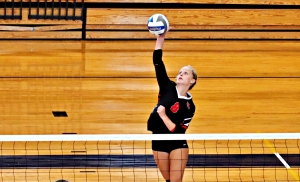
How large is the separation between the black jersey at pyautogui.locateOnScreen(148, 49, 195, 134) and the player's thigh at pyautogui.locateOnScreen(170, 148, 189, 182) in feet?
0.77

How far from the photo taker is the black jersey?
7.62 m

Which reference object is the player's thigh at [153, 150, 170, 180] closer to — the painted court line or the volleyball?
the volleyball

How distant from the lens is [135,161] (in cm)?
991

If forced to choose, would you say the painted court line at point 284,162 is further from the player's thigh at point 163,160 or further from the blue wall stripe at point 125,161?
the player's thigh at point 163,160

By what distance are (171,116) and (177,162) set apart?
0.48m

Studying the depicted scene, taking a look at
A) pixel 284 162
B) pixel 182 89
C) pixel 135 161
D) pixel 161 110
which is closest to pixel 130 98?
pixel 135 161

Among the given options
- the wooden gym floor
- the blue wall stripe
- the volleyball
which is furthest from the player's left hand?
the blue wall stripe

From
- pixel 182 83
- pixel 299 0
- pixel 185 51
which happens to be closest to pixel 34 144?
pixel 182 83

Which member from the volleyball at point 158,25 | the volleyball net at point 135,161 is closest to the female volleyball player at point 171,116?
the volleyball at point 158,25

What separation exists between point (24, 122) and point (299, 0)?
908 centimetres

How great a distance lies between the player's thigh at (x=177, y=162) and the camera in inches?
298

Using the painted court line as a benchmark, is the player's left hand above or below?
above

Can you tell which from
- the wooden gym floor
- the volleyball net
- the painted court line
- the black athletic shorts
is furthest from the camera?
the wooden gym floor

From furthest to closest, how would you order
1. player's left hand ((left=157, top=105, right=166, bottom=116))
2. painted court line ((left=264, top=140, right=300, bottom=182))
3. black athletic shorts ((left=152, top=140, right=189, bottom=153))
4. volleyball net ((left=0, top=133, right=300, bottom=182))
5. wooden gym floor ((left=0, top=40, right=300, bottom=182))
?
wooden gym floor ((left=0, top=40, right=300, bottom=182)) → painted court line ((left=264, top=140, right=300, bottom=182)) → volleyball net ((left=0, top=133, right=300, bottom=182)) → black athletic shorts ((left=152, top=140, right=189, bottom=153)) → player's left hand ((left=157, top=105, right=166, bottom=116))
